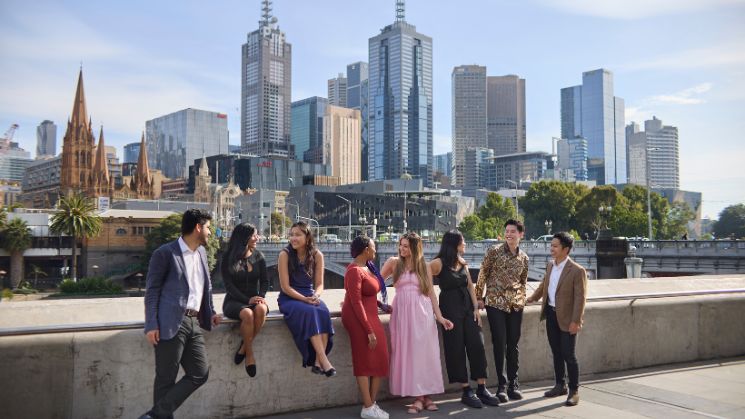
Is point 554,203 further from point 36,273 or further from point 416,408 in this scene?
point 416,408

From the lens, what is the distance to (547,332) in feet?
24.7

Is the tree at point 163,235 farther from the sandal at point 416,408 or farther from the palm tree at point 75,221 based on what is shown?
the sandal at point 416,408

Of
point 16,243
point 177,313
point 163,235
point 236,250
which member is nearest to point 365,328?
point 236,250

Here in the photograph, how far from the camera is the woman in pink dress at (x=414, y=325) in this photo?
261 inches

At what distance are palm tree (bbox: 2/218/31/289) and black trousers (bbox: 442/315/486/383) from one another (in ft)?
285

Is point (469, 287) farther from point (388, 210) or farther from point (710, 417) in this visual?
point (388, 210)

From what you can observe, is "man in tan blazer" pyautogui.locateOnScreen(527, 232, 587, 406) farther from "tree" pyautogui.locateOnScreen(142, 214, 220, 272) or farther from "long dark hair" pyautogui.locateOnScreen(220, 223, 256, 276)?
"tree" pyautogui.locateOnScreen(142, 214, 220, 272)

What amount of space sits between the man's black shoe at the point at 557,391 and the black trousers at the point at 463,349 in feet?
2.84

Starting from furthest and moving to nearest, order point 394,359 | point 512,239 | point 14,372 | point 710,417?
1. point 512,239
2. point 394,359
3. point 710,417
4. point 14,372

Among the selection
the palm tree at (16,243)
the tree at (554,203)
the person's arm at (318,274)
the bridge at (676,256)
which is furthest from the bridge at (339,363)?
the tree at (554,203)

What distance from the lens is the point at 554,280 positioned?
24.3 feet

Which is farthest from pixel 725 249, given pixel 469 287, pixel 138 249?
pixel 138 249

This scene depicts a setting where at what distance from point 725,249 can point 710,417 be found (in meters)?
38.0

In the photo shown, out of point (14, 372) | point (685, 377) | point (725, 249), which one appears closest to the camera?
point (14, 372)
